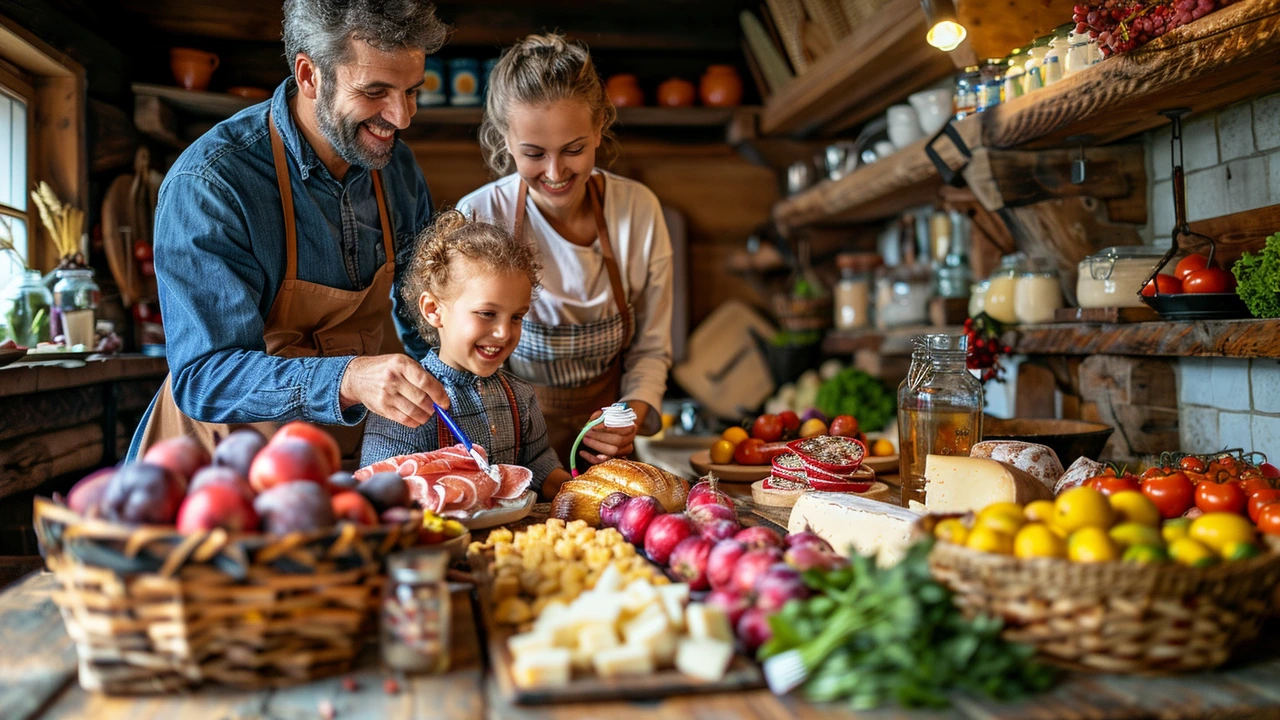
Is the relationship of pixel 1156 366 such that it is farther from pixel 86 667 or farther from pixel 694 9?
pixel 694 9

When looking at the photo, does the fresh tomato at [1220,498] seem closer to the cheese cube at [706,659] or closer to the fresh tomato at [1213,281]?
the fresh tomato at [1213,281]

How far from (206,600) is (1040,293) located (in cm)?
283

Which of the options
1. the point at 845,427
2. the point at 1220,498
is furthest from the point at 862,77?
the point at 1220,498

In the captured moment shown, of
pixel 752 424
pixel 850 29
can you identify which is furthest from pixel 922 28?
pixel 752 424

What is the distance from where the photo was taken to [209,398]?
1.96 m

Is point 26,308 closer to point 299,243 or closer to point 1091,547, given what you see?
point 299,243

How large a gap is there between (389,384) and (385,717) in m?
0.87

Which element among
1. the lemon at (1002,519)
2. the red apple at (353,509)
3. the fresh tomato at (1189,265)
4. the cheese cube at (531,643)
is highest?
the fresh tomato at (1189,265)

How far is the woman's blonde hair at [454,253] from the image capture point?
2180 mm

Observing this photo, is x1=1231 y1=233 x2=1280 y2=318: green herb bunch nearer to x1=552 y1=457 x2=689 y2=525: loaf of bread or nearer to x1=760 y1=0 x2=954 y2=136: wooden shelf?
x1=552 y1=457 x2=689 y2=525: loaf of bread

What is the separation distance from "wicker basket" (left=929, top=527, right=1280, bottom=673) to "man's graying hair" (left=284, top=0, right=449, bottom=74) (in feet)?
5.20

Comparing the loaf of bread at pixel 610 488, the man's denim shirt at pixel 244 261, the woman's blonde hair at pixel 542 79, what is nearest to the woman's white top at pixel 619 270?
the woman's blonde hair at pixel 542 79

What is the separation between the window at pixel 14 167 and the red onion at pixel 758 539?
10.4ft

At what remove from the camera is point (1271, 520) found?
1.42 metres
